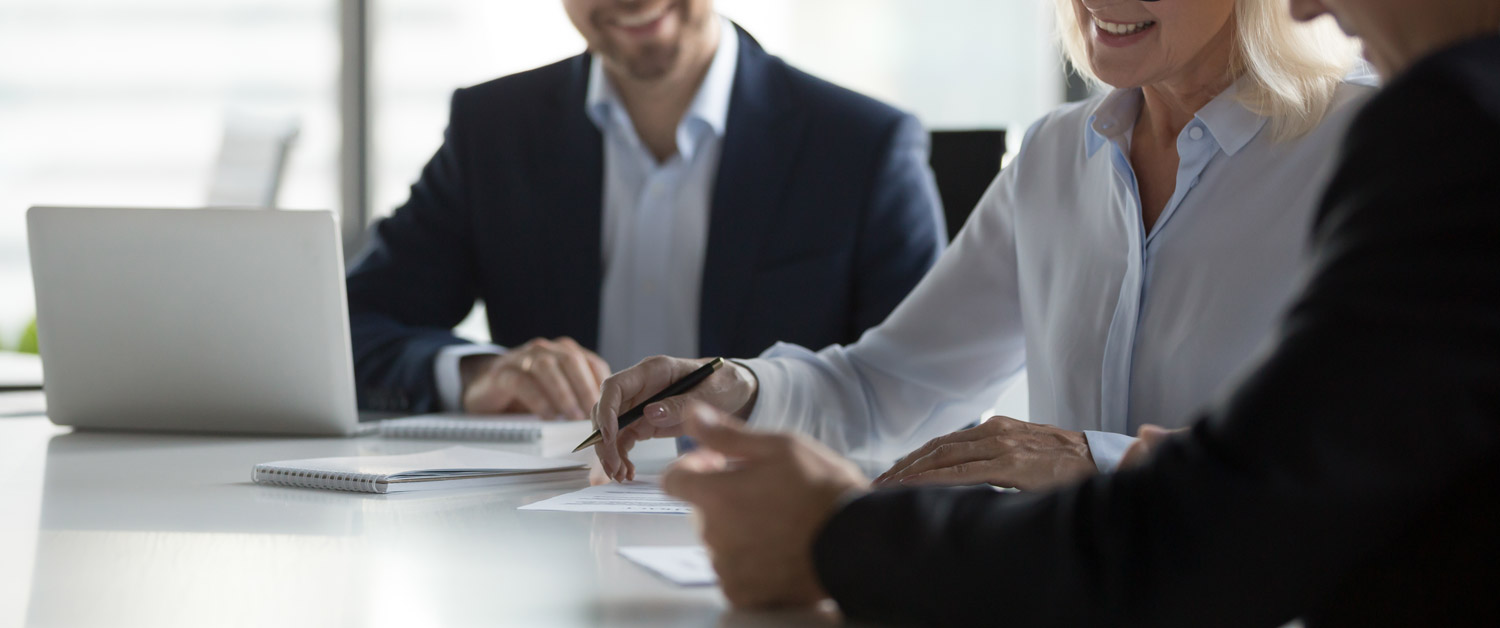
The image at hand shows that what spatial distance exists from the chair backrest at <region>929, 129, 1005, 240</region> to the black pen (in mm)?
1115

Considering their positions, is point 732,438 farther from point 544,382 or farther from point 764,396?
point 544,382

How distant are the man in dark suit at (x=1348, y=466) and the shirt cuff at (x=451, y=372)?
1.43 metres

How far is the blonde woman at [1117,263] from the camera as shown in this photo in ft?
4.34

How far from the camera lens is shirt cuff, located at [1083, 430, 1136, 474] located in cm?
123

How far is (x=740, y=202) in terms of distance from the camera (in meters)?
2.34

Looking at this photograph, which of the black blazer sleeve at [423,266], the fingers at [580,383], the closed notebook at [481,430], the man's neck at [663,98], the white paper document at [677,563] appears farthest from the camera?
the man's neck at [663,98]

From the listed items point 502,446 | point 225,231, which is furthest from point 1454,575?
point 225,231

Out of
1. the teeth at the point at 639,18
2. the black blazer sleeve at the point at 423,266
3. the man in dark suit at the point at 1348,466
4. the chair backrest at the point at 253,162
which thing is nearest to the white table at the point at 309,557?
the man in dark suit at the point at 1348,466

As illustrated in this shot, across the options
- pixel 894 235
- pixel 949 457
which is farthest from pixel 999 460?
pixel 894 235

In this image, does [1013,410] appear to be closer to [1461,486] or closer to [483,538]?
[483,538]

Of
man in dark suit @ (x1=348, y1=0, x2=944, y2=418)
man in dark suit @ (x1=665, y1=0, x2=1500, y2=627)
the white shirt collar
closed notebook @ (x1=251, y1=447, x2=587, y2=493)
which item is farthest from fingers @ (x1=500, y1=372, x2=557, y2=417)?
man in dark suit @ (x1=665, y1=0, x2=1500, y2=627)

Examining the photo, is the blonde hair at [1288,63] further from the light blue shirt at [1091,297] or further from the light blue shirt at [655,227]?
the light blue shirt at [655,227]

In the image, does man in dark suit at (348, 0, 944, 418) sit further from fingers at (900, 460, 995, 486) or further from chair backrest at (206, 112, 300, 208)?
fingers at (900, 460, 995, 486)

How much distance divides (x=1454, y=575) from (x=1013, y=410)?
5.32 feet
